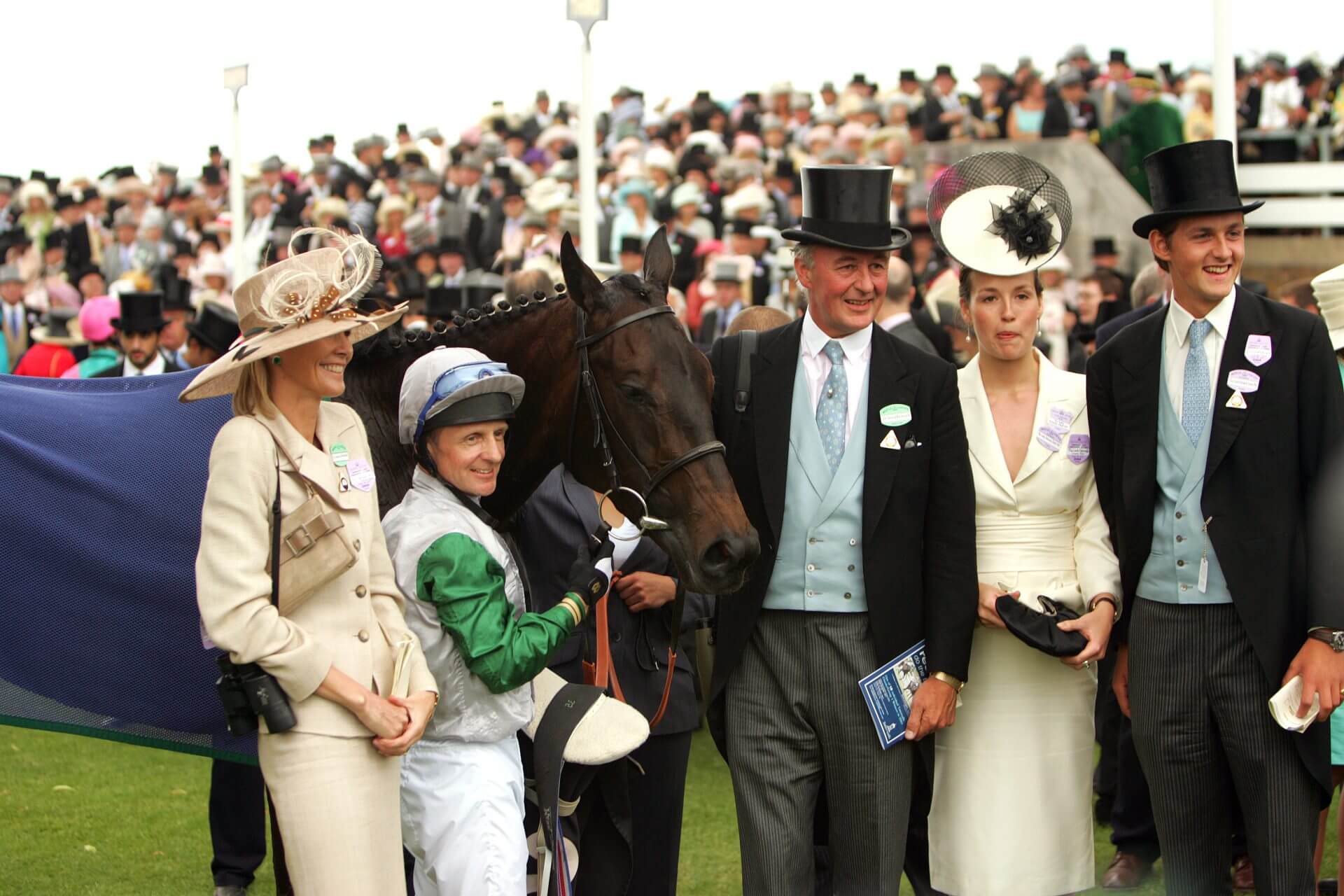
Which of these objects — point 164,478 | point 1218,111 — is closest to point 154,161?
point 1218,111

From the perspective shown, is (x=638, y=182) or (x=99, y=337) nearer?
(x=99, y=337)

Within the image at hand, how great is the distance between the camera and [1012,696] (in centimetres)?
394

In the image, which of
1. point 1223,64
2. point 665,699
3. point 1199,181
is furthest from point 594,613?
point 1223,64

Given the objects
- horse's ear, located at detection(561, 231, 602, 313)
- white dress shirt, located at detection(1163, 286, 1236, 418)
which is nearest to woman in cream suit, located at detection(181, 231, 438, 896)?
horse's ear, located at detection(561, 231, 602, 313)

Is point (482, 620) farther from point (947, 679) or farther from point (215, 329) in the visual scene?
point (215, 329)

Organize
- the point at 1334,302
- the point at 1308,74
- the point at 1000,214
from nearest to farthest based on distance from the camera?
the point at 1000,214 → the point at 1334,302 → the point at 1308,74

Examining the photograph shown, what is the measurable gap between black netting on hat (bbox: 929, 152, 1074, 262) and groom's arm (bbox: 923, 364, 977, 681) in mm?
440

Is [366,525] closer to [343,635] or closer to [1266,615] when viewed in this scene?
[343,635]

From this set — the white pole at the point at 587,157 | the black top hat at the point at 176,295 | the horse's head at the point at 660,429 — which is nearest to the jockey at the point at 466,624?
the horse's head at the point at 660,429

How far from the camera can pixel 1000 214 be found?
397cm

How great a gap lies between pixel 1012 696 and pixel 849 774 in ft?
1.74

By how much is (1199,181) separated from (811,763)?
180cm

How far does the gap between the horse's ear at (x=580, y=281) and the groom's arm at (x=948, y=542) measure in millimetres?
907

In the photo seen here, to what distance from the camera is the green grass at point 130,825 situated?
5.53 meters
